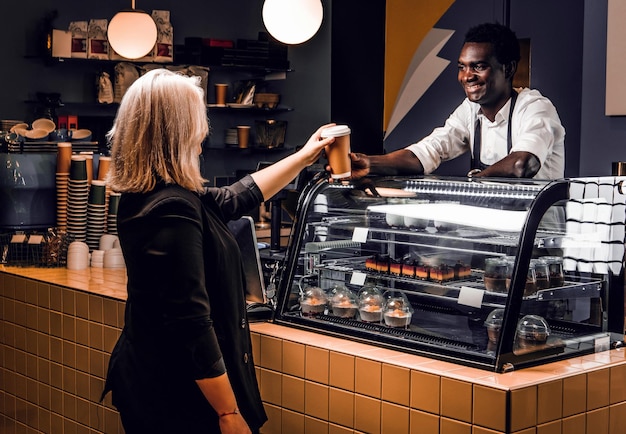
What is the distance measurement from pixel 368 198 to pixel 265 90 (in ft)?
22.0

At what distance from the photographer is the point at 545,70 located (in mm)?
5641

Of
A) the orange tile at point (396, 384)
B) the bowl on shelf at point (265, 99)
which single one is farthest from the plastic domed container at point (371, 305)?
the bowl on shelf at point (265, 99)

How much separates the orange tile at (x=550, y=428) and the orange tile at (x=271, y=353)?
0.88 m

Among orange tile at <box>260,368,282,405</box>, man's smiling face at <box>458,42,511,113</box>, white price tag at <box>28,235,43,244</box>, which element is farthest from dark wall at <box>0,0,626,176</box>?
white price tag at <box>28,235,43,244</box>

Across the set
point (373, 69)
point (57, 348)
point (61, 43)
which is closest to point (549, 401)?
point (57, 348)

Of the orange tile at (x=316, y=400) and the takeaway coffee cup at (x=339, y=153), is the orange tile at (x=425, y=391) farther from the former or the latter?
the takeaway coffee cup at (x=339, y=153)

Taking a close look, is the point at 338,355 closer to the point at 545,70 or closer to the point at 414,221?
the point at 414,221

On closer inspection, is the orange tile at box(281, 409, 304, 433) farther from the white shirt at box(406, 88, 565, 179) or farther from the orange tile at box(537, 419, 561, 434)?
the white shirt at box(406, 88, 565, 179)

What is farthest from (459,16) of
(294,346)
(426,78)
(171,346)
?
(171,346)

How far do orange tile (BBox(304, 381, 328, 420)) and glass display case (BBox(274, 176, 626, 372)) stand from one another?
20 cm

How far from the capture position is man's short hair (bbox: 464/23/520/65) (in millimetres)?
3576

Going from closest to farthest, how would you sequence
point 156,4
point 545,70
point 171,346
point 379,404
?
point 171,346 → point 379,404 → point 545,70 → point 156,4

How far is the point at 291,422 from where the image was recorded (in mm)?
2762

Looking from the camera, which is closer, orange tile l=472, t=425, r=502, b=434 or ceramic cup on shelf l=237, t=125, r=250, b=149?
orange tile l=472, t=425, r=502, b=434
